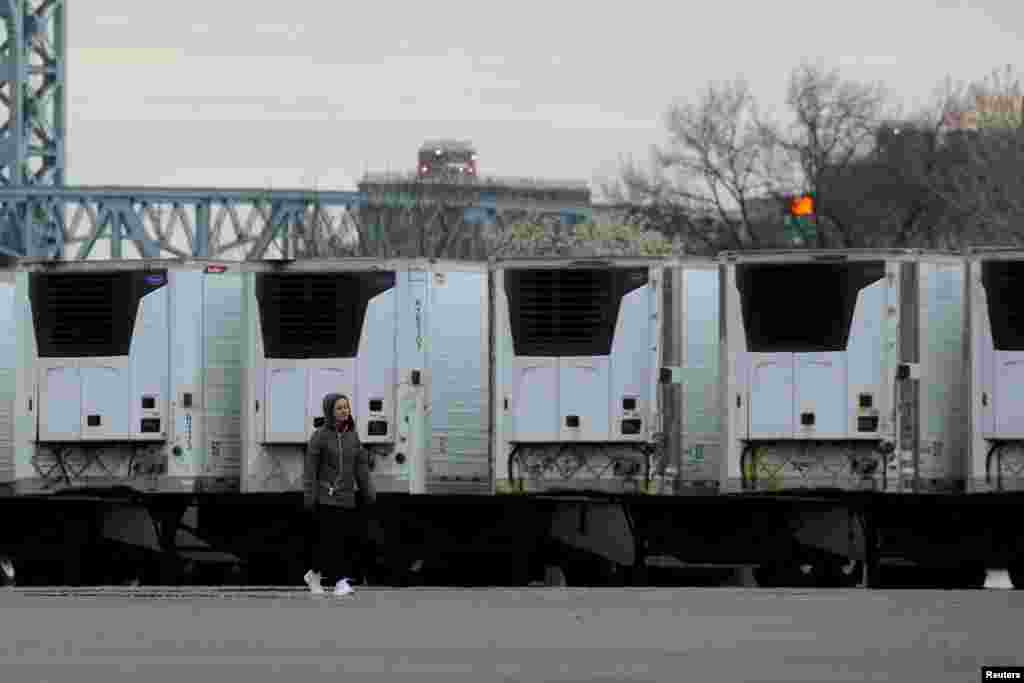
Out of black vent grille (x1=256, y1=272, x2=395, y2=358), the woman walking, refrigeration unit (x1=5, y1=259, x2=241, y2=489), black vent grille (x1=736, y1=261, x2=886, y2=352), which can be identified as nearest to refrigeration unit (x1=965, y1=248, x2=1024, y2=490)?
black vent grille (x1=736, y1=261, x2=886, y2=352)

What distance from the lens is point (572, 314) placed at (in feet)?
96.3

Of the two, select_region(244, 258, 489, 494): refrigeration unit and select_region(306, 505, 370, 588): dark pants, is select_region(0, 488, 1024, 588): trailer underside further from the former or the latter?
select_region(306, 505, 370, 588): dark pants

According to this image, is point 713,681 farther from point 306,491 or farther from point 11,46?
point 11,46

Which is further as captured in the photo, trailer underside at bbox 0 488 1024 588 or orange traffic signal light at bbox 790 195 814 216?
orange traffic signal light at bbox 790 195 814 216

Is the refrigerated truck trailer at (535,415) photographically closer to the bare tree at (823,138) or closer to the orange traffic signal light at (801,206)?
the orange traffic signal light at (801,206)

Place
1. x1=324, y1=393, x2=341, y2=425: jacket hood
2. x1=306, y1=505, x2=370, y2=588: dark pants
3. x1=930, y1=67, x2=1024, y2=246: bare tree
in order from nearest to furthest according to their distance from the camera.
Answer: x1=324, y1=393, x2=341, y2=425: jacket hood → x1=306, y1=505, x2=370, y2=588: dark pants → x1=930, y1=67, x2=1024, y2=246: bare tree

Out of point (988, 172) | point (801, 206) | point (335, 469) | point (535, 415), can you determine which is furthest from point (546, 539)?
point (988, 172)

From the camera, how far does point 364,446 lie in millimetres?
29438

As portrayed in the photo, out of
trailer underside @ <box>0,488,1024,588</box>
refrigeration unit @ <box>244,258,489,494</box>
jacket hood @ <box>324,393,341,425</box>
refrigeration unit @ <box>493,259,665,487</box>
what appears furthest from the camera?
refrigeration unit @ <box>244,258,489,494</box>

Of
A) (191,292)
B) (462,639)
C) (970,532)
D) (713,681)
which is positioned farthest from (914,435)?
(713,681)

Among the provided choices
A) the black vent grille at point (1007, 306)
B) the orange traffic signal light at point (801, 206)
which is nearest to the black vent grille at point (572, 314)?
the black vent grille at point (1007, 306)

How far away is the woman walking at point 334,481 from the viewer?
88.3ft

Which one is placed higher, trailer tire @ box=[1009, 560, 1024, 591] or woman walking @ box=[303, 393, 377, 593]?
woman walking @ box=[303, 393, 377, 593]

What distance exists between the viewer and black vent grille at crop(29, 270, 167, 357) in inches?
1180
